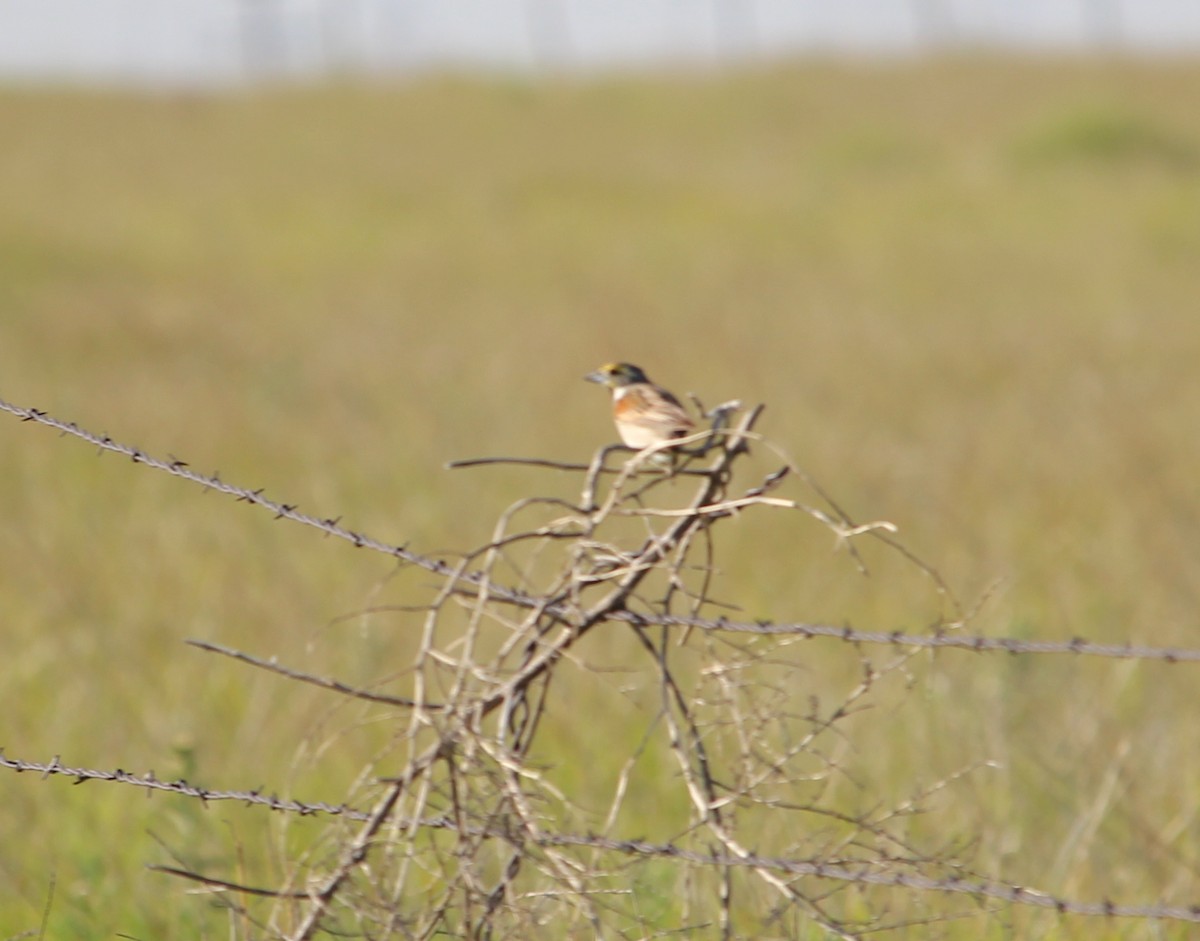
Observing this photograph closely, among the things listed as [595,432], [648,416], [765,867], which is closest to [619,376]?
[648,416]

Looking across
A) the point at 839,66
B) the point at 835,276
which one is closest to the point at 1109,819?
the point at 835,276

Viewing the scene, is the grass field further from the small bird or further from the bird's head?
the bird's head

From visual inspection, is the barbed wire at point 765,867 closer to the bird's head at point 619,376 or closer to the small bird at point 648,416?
the small bird at point 648,416

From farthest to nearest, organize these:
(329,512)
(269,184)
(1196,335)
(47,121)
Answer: (47,121), (269,184), (1196,335), (329,512)

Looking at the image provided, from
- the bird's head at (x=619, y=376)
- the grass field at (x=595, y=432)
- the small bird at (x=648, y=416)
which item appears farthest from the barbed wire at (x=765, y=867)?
the bird's head at (x=619, y=376)

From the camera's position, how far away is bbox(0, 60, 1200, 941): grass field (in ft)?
13.2

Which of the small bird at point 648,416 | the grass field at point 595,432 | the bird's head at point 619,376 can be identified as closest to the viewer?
the small bird at point 648,416

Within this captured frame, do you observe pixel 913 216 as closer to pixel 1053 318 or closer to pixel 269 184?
pixel 1053 318

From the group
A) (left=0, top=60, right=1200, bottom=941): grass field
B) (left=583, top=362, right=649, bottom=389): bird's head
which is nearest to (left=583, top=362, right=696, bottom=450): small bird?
(left=583, top=362, right=649, bottom=389): bird's head

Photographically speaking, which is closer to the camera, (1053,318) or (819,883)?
(819,883)

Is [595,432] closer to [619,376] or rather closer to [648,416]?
[619,376]

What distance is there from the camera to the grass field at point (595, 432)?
402 cm

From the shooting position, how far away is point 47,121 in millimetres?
26406

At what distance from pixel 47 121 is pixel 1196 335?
68.2 ft
